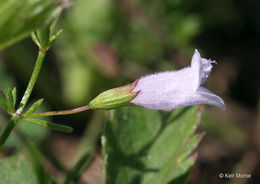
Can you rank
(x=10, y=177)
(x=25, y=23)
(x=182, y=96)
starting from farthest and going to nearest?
(x=10, y=177), (x=182, y=96), (x=25, y=23)

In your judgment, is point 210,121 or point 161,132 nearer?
point 161,132

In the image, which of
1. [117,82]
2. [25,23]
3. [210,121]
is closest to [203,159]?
[210,121]

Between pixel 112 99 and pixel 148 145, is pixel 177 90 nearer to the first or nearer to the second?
pixel 112 99

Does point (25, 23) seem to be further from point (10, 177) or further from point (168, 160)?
point (168, 160)

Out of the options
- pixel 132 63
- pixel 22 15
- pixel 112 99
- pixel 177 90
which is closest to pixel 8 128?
pixel 112 99

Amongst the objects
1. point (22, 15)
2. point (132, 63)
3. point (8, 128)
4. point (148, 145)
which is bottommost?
point (148, 145)

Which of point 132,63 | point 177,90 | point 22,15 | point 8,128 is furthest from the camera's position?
point 132,63

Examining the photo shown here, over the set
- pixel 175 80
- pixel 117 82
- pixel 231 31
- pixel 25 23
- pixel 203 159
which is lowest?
pixel 203 159
